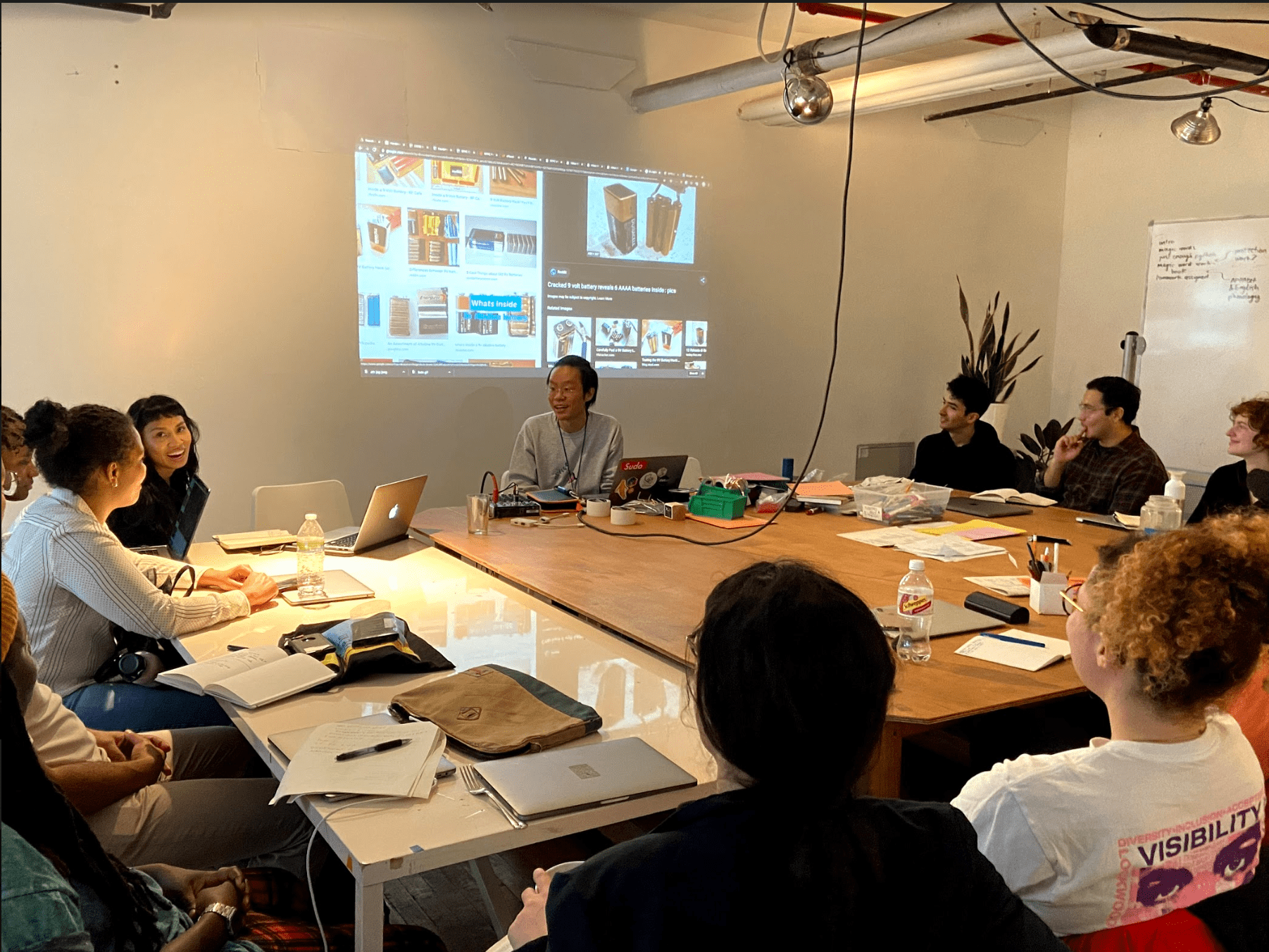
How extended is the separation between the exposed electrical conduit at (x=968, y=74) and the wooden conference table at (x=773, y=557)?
2.01m

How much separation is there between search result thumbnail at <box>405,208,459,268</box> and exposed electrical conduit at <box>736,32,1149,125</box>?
194 centimetres

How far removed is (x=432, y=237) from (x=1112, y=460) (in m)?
3.43

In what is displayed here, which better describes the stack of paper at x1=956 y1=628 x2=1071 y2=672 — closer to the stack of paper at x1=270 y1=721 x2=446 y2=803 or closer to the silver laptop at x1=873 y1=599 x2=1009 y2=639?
the silver laptop at x1=873 y1=599 x2=1009 y2=639

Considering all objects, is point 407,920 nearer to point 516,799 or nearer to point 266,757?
point 266,757

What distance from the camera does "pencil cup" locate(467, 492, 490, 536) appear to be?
364 centimetres

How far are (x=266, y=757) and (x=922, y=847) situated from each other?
4.02ft

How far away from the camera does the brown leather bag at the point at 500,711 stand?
5.99 feet

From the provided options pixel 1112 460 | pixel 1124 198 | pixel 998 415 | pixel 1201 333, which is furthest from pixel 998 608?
pixel 1124 198

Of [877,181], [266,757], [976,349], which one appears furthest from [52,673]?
[976,349]

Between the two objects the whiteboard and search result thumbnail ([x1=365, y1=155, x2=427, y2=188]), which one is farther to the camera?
the whiteboard

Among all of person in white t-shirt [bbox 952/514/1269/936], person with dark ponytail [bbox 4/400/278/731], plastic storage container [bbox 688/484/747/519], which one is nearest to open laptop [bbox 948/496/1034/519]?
plastic storage container [bbox 688/484/747/519]

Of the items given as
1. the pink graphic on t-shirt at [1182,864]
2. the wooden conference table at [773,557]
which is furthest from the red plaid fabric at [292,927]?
the pink graphic on t-shirt at [1182,864]

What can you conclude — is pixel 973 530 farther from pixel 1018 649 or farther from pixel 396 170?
pixel 396 170

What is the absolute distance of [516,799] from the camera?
5.21ft
